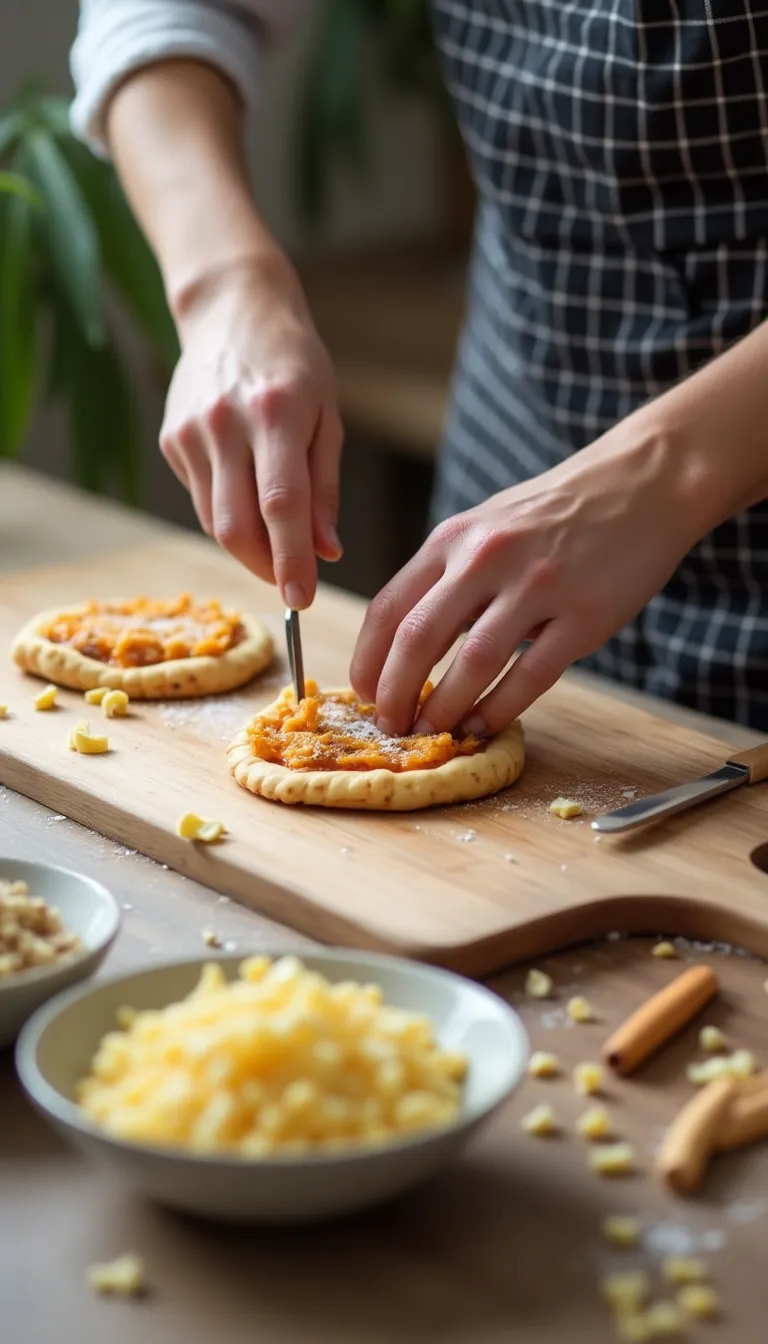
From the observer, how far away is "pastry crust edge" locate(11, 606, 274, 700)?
1.89 meters

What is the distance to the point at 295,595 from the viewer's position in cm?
177

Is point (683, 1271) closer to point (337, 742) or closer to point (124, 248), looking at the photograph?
point (337, 742)

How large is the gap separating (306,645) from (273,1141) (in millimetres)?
1215

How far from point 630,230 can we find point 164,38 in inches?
29.4

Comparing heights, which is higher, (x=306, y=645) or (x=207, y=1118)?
(x=207, y=1118)

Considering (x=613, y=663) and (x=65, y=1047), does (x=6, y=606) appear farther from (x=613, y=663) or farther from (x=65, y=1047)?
(x=65, y=1047)

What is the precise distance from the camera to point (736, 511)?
5.66 ft

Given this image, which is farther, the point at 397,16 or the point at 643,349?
the point at 397,16

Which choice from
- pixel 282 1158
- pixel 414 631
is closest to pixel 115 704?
pixel 414 631

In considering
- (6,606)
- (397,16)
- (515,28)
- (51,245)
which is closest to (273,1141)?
(6,606)

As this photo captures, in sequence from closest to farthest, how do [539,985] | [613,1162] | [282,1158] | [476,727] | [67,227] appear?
[282,1158], [613,1162], [539,985], [476,727], [67,227]

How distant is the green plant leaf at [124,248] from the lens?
2996mm

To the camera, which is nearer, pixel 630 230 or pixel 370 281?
pixel 630 230

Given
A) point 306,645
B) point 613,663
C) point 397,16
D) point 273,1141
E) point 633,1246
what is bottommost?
point 613,663
